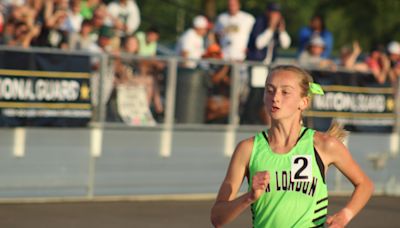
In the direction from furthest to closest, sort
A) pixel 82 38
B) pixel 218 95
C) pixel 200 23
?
pixel 200 23
pixel 218 95
pixel 82 38

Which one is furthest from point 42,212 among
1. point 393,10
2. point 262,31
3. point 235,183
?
point 393,10

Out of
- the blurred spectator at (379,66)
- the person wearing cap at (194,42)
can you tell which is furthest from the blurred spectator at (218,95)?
the blurred spectator at (379,66)

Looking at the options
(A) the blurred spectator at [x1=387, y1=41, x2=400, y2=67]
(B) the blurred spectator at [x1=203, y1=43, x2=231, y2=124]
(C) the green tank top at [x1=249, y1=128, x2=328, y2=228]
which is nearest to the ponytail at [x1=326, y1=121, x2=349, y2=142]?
(C) the green tank top at [x1=249, y1=128, x2=328, y2=228]

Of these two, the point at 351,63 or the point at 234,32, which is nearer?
the point at 234,32

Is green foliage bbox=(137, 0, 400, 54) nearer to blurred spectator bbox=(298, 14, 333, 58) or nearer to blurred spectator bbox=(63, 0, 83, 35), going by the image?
blurred spectator bbox=(298, 14, 333, 58)

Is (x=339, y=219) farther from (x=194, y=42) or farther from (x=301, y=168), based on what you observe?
(x=194, y=42)

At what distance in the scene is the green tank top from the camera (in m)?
5.94

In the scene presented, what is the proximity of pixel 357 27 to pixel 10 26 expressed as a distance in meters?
30.1

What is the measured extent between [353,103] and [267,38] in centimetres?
161

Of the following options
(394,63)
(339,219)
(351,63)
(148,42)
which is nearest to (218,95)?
(148,42)

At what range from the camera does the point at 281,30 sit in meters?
16.4

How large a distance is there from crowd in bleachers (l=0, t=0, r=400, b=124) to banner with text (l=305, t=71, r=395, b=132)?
0.18m

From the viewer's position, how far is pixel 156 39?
16.4m

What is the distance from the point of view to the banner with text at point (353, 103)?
1608cm
